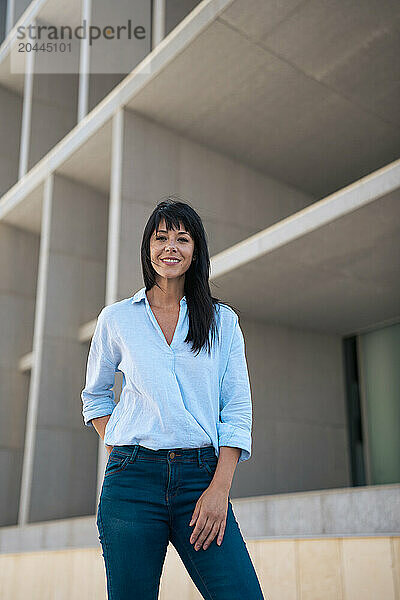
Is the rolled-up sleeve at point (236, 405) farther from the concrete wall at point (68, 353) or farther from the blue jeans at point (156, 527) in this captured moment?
the concrete wall at point (68, 353)

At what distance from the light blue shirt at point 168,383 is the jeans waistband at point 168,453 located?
15mm

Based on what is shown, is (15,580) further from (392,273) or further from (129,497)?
(129,497)

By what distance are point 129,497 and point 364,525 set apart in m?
4.96

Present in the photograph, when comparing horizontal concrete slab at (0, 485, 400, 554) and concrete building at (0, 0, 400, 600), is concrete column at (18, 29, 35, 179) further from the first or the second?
horizontal concrete slab at (0, 485, 400, 554)

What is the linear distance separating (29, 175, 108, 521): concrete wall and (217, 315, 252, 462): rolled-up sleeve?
9.53 metres

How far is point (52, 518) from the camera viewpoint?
436 inches

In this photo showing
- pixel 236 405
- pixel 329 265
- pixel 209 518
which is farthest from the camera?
pixel 329 265

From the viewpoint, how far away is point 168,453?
6.52 ft

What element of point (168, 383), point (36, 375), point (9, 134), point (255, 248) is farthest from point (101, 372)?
point (9, 134)

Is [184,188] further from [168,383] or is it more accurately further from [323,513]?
[168,383]

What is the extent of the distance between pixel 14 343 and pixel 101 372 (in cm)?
1229

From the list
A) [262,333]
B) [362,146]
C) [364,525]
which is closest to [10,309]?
[262,333]

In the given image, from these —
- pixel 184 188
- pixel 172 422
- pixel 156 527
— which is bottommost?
pixel 156 527

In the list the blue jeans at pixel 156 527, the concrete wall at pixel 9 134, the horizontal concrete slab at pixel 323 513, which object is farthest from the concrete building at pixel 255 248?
the blue jeans at pixel 156 527
